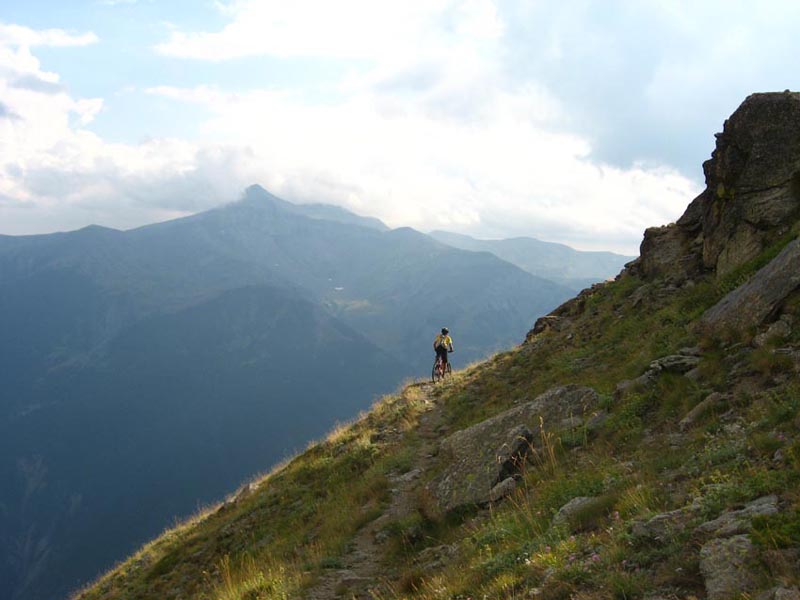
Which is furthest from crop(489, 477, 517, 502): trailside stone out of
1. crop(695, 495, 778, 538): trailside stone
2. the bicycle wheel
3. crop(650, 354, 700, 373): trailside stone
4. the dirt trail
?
the bicycle wheel

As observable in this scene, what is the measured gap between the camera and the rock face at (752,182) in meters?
15.6

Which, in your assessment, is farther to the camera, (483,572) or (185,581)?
(185,581)

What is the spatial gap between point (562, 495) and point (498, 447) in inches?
133

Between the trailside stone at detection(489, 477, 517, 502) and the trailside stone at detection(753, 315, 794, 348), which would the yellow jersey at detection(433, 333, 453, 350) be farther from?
the trailside stone at detection(753, 315, 794, 348)

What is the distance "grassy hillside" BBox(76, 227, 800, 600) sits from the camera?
522 cm

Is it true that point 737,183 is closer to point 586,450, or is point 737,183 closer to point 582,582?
point 586,450

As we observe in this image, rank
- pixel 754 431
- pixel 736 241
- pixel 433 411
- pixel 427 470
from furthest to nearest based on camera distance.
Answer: pixel 433 411, pixel 736 241, pixel 427 470, pixel 754 431

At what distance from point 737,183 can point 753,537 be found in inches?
637

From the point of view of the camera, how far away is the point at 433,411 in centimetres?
2123

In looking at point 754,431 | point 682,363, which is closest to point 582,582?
point 754,431

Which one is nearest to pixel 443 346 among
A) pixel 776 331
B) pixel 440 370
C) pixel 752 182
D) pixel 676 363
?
pixel 440 370

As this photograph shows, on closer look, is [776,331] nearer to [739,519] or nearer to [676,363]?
[676,363]

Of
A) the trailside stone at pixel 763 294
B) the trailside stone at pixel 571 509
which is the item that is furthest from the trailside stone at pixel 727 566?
the trailside stone at pixel 763 294

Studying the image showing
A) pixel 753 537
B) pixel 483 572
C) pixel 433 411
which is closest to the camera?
pixel 753 537
